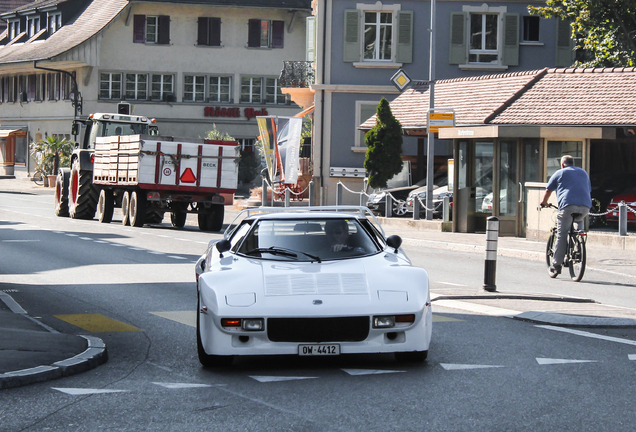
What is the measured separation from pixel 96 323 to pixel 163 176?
1465 centimetres

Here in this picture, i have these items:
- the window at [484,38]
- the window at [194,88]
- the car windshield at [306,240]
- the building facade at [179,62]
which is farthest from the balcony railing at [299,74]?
the car windshield at [306,240]

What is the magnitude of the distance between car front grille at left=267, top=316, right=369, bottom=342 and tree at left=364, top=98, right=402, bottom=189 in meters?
24.5

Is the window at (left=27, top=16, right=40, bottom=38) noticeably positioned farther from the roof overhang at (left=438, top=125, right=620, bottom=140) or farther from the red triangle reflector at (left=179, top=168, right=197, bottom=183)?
the roof overhang at (left=438, top=125, right=620, bottom=140)

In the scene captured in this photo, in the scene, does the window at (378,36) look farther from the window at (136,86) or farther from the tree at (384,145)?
the window at (136,86)

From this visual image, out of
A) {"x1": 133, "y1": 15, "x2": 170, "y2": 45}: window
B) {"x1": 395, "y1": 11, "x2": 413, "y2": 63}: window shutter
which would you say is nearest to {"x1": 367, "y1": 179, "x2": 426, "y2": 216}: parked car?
{"x1": 395, "y1": 11, "x2": 413, "y2": 63}: window shutter

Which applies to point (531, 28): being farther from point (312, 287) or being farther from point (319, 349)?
point (319, 349)

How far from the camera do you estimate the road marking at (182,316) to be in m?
9.97

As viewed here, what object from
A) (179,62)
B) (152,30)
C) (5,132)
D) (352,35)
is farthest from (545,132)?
(5,132)

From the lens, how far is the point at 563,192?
14.3 m

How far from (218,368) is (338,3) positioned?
102 ft

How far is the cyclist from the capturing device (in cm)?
1420

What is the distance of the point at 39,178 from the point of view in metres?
54.8

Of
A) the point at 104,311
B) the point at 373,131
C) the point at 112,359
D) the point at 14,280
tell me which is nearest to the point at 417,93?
the point at 373,131

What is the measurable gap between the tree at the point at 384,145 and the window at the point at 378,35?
6.74 m
